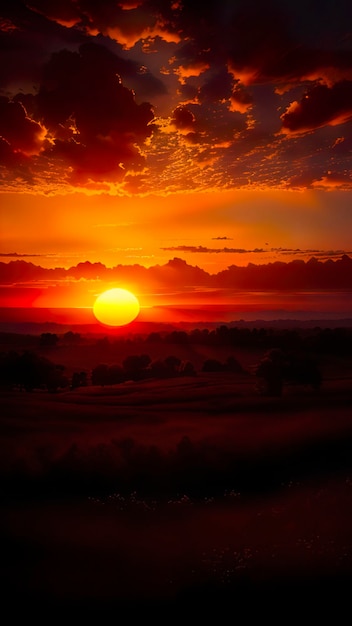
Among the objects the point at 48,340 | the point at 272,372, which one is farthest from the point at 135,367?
the point at 48,340

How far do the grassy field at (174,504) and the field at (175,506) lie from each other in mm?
34

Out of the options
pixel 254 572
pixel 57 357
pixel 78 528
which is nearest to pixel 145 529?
pixel 78 528

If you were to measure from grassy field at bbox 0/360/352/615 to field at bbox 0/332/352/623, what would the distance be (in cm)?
3

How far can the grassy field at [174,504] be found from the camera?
853 centimetres

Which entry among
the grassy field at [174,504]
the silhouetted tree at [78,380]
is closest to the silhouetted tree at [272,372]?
the grassy field at [174,504]

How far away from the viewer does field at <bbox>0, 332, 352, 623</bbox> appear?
8.42 m

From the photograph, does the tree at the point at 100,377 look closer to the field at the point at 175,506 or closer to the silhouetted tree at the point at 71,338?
the field at the point at 175,506

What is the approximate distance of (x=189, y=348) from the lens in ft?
118

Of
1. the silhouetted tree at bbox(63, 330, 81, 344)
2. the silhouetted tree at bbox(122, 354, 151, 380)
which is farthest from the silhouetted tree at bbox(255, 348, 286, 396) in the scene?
the silhouetted tree at bbox(63, 330, 81, 344)

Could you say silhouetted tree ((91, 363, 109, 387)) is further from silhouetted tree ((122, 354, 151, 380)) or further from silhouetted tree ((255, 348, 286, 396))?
silhouetted tree ((255, 348, 286, 396))

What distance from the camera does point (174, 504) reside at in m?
11.9

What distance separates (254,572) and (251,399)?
40.2ft

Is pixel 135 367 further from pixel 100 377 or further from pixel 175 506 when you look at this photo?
pixel 175 506

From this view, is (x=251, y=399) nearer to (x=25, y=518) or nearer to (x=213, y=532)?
(x=213, y=532)
